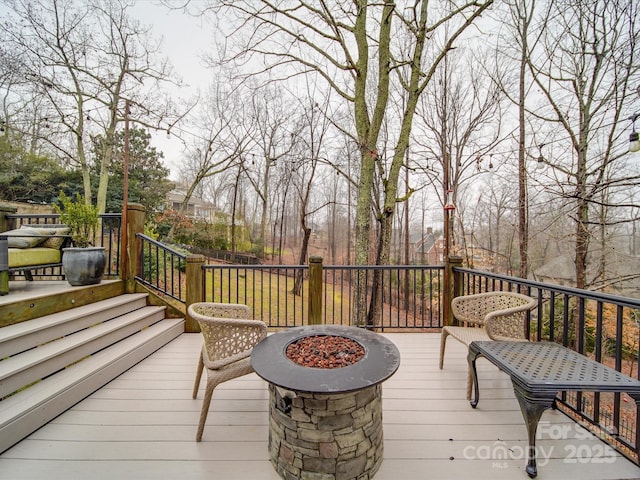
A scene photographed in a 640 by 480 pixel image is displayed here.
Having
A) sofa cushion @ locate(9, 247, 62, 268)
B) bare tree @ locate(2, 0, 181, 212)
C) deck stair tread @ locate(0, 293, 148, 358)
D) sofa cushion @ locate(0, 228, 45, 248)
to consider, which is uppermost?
bare tree @ locate(2, 0, 181, 212)

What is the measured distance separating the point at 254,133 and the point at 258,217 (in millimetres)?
6346

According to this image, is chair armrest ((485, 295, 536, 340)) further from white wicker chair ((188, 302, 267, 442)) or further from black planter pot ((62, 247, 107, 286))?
black planter pot ((62, 247, 107, 286))

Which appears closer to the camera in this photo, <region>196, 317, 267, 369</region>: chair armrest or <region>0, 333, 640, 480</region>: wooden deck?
<region>0, 333, 640, 480</region>: wooden deck

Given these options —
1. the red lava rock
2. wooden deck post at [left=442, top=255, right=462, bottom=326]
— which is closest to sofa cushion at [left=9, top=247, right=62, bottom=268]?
the red lava rock

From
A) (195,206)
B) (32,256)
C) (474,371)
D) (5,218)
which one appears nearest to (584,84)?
(474,371)

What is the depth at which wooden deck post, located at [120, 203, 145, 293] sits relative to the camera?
3.68 m

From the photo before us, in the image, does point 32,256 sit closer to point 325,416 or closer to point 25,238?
point 25,238

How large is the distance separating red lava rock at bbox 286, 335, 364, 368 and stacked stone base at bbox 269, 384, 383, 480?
208 mm

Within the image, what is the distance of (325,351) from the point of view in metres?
1.70

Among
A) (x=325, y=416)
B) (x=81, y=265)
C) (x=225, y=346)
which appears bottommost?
(x=325, y=416)

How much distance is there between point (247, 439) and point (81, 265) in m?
2.93

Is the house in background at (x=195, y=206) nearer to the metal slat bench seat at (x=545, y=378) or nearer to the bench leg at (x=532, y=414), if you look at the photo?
the metal slat bench seat at (x=545, y=378)

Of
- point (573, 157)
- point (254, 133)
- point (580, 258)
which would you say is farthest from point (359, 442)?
point (254, 133)

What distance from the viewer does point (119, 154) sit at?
10.5 m
